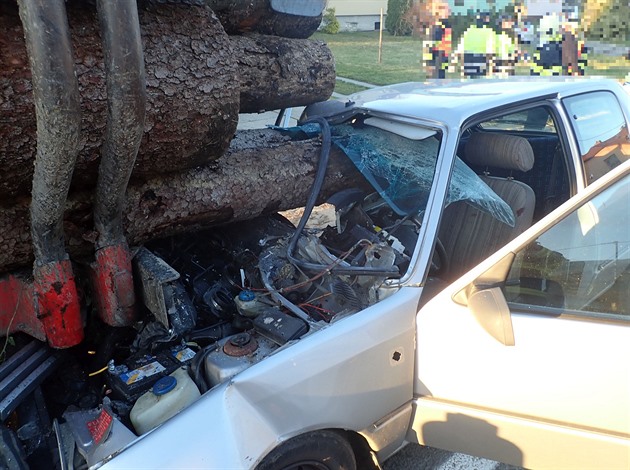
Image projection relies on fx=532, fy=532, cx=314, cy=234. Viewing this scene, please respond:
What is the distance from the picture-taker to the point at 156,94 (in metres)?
2.36

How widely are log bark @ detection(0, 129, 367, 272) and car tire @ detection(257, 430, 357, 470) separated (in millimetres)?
1279

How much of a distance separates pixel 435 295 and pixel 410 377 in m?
0.36

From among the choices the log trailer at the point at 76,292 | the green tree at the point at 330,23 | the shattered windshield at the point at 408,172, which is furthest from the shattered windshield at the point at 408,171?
the green tree at the point at 330,23

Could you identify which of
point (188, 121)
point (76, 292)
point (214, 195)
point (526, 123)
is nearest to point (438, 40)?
point (526, 123)

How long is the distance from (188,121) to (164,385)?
119 cm

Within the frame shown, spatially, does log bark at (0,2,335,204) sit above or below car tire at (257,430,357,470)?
above

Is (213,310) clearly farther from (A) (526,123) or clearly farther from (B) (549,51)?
(B) (549,51)

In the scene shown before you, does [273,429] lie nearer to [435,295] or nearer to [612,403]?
[435,295]

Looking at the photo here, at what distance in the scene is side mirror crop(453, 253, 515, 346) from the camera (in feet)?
6.49

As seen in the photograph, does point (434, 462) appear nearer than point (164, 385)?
No

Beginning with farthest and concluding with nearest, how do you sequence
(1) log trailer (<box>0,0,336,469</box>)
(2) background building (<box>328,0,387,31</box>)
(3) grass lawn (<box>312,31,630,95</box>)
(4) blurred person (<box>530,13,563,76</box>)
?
(2) background building (<box>328,0,387,31</box>)
(3) grass lawn (<box>312,31,630,95</box>)
(4) blurred person (<box>530,13,563,76</box>)
(1) log trailer (<box>0,0,336,469</box>)

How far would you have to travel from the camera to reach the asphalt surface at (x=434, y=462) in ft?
8.77

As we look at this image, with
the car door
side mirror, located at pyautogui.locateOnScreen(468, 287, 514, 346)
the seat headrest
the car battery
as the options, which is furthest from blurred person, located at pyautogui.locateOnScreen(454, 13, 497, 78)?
the car battery

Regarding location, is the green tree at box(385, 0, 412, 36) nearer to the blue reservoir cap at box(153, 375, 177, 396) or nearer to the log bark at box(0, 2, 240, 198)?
the log bark at box(0, 2, 240, 198)
